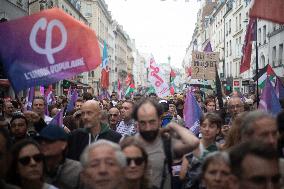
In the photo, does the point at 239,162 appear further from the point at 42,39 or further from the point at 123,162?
the point at 42,39

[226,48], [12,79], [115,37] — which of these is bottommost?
[12,79]

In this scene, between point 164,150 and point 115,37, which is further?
point 115,37

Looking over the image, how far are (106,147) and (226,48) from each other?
190 feet

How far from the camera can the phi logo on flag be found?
6.23 m

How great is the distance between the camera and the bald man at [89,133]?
5691 millimetres

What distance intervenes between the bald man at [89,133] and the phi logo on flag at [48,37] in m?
0.80

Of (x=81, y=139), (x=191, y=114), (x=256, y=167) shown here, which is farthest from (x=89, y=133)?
(x=191, y=114)

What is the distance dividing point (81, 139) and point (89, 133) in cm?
16

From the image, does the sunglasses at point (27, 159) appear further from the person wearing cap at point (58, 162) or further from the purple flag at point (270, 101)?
the purple flag at point (270, 101)

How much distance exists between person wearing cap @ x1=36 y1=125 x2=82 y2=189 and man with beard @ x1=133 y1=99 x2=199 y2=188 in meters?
0.68

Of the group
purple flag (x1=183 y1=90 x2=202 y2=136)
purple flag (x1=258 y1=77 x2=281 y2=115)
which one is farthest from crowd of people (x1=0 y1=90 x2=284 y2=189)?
purple flag (x1=183 y1=90 x2=202 y2=136)

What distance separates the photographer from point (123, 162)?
3.76 meters

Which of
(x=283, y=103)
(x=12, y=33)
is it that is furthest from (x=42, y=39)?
(x=283, y=103)

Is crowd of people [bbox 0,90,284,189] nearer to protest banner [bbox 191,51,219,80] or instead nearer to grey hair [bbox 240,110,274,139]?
grey hair [bbox 240,110,274,139]
